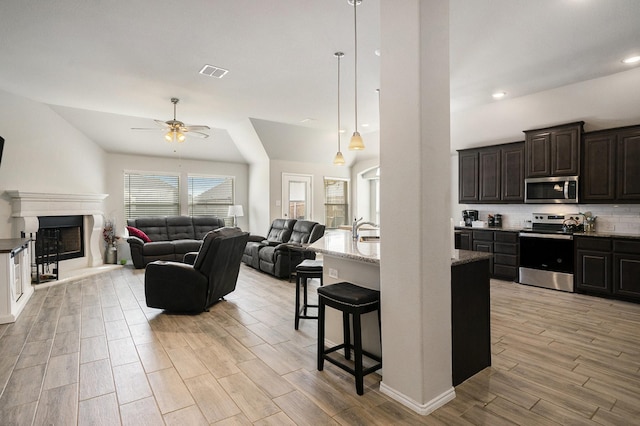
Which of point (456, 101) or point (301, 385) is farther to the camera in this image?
point (456, 101)

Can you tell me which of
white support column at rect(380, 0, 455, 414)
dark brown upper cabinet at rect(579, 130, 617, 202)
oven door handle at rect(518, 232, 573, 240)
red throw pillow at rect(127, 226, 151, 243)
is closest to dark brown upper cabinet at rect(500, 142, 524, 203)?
oven door handle at rect(518, 232, 573, 240)

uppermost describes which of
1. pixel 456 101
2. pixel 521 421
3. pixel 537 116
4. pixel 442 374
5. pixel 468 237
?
pixel 456 101

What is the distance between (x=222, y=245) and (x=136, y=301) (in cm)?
166

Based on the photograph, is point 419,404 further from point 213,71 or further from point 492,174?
point 492,174

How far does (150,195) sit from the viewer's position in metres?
8.27

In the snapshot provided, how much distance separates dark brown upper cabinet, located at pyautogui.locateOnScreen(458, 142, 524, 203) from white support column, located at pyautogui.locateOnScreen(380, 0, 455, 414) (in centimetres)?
414

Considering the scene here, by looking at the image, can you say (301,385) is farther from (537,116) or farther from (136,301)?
(537,116)

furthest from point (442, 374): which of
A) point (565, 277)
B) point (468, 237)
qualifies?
point (468, 237)

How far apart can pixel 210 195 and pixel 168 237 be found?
5.75 feet

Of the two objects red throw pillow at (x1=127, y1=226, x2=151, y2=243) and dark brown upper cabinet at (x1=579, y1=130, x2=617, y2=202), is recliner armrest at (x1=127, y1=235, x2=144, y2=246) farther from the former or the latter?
dark brown upper cabinet at (x1=579, y1=130, x2=617, y2=202)

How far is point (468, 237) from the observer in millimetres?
6062

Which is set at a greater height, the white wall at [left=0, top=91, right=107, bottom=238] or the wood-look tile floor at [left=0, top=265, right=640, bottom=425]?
the white wall at [left=0, top=91, right=107, bottom=238]

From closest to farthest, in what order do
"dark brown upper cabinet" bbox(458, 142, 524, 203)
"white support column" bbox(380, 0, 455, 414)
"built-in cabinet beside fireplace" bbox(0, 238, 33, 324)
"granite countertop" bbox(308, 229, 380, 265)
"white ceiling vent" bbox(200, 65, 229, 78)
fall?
1. "white support column" bbox(380, 0, 455, 414)
2. "granite countertop" bbox(308, 229, 380, 265)
3. "built-in cabinet beside fireplace" bbox(0, 238, 33, 324)
4. "white ceiling vent" bbox(200, 65, 229, 78)
5. "dark brown upper cabinet" bbox(458, 142, 524, 203)

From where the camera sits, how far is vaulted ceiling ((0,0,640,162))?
10.00 ft
